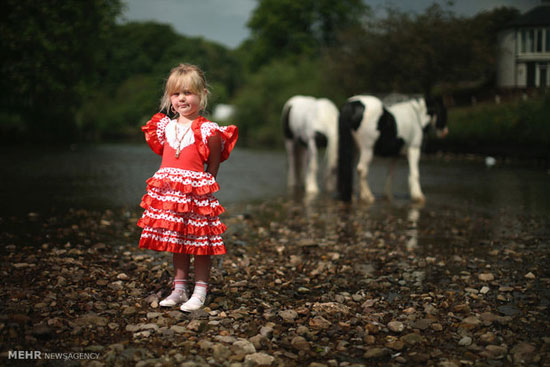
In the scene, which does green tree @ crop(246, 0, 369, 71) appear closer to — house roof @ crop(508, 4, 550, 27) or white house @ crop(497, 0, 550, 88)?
white house @ crop(497, 0, 550, 88)

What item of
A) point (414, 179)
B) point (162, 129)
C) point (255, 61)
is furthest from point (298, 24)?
point (162, 129)

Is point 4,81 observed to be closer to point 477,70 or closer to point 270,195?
point 270,195

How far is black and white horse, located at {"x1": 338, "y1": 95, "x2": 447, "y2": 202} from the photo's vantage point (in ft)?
35.4

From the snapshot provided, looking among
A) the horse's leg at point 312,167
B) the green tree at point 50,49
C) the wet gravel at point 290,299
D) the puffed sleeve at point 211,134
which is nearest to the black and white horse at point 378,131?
the horse's leg at point 312,167

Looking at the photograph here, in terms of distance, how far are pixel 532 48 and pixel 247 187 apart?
7.20 metres

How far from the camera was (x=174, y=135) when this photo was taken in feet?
14.3

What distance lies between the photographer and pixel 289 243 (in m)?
6.91

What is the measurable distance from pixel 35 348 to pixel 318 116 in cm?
976

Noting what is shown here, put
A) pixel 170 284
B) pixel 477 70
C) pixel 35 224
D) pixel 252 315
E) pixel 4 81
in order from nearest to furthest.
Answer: pixel 252 315 → pixel 170 284 → pixel 35 224 → pixel 4 81 → pixel 477 70

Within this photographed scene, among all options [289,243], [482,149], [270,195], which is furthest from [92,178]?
[482,149]

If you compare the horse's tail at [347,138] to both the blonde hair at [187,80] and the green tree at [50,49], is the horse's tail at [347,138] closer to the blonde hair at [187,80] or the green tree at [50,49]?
the blonde hair at [187,80]

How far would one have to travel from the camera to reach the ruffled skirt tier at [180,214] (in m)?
4.15

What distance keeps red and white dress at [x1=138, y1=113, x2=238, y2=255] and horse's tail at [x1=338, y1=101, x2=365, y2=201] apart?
6680 millimetres

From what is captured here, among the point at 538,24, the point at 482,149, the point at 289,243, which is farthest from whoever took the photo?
the point at 482,149
